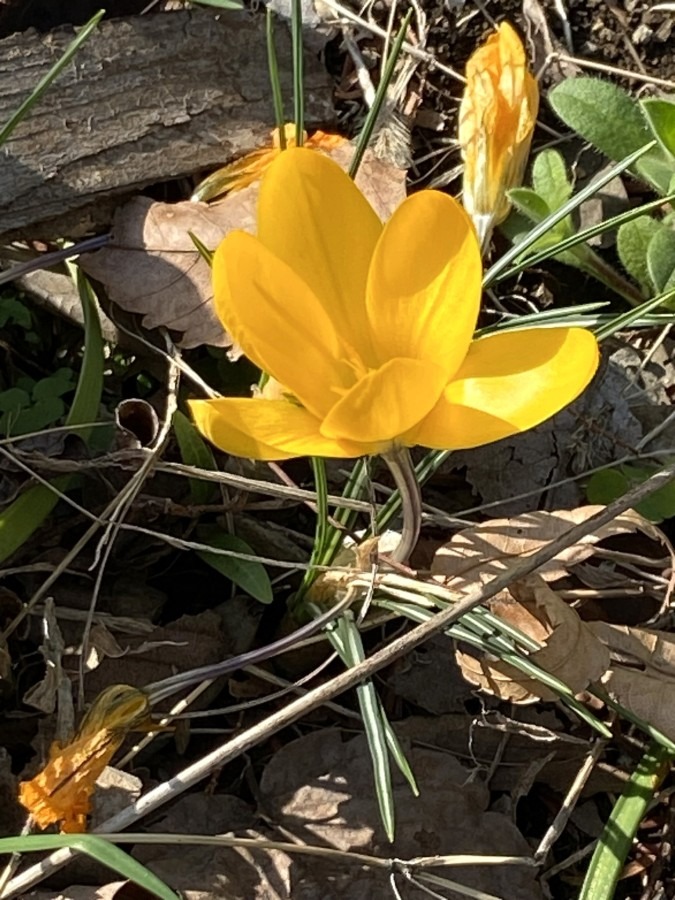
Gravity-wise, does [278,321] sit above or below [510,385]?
above

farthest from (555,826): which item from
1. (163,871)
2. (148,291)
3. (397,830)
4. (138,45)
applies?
(138,45)

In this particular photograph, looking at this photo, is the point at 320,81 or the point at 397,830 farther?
the point at 320,81

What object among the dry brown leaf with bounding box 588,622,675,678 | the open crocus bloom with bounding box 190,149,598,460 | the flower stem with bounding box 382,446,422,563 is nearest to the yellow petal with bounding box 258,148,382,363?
the open crocus bloom with bounding box 190,149,598,460

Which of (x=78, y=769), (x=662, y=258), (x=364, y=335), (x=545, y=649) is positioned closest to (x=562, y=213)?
(x=662, y=258)

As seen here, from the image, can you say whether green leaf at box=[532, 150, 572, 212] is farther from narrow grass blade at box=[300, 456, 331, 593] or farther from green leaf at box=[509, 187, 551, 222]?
narrow grass blade at box=[300, 456, 331, 593]

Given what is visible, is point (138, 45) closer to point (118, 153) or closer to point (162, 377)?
point (118, 153)

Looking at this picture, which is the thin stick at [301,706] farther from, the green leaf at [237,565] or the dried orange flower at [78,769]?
the green leaf at [237,565]

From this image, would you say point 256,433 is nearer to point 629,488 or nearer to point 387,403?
point 387,403
